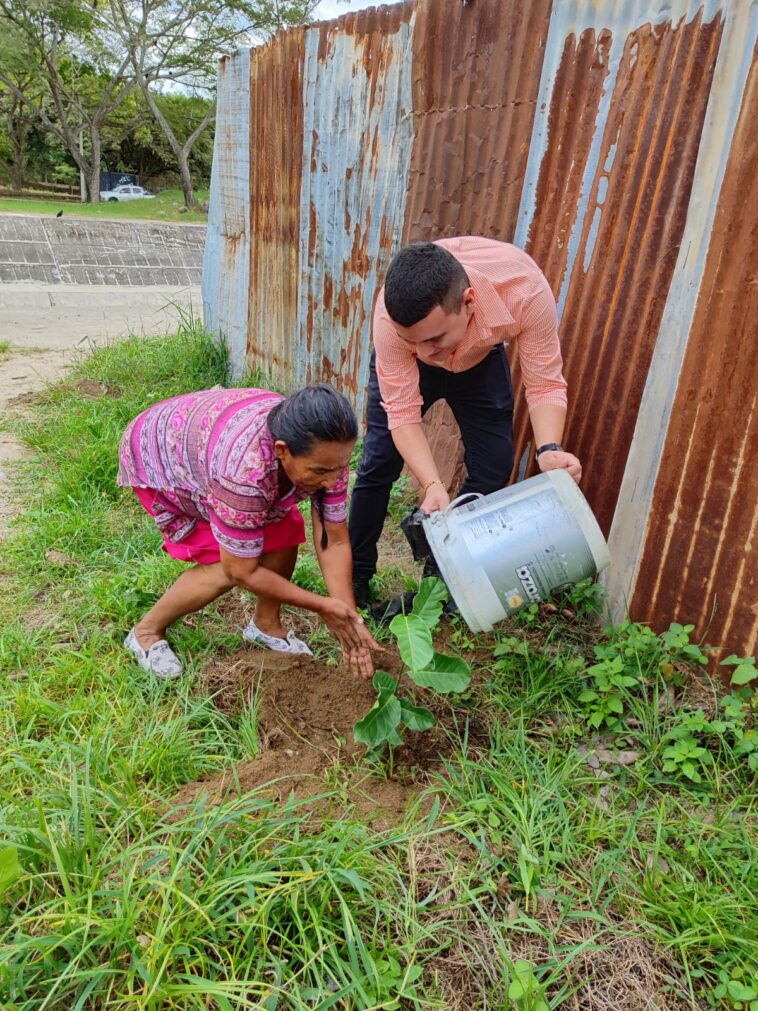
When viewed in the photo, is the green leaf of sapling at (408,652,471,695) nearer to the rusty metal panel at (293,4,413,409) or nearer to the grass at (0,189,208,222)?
the rusty metal panel at (293,4,413,409)

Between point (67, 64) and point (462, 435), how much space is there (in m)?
27.2

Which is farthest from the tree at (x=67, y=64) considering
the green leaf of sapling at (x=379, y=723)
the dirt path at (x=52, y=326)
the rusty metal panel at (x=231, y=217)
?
the green leaf of sapling at (x=379, y=723)

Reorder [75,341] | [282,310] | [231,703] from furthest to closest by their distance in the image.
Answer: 1. [75,341]
2. [282,310]
3. [231,703]

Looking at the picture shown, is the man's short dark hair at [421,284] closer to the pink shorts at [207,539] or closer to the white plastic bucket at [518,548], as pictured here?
the white plastic bucket at [518,548]

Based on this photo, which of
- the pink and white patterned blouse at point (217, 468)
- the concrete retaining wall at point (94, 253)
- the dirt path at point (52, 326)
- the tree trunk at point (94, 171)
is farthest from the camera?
the tree trunk at point (94, 171)

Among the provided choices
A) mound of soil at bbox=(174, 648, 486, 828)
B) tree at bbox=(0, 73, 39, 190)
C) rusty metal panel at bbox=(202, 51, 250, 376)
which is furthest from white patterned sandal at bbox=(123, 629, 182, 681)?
tree at bbox=(0, 73, 39, 190)

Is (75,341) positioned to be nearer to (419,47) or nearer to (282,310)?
(282,310)

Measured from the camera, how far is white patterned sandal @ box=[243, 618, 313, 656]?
2703 mm

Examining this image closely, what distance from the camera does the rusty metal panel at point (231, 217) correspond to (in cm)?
550

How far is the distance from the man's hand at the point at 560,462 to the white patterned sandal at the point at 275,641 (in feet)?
3.62

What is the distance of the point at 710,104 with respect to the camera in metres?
2.22

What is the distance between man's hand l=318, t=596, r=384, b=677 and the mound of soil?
0.15 meters

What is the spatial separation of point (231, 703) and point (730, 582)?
1.64 m

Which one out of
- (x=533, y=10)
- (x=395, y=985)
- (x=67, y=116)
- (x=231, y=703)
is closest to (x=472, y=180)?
(x=533, y=10)
